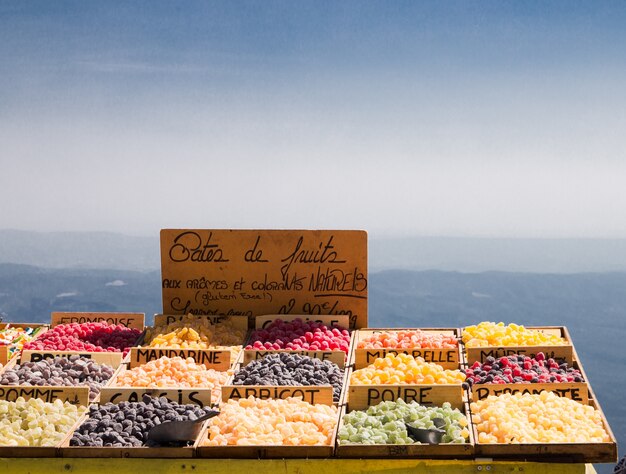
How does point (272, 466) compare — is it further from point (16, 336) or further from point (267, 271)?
point (16, 336)

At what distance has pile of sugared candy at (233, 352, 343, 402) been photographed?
5.47m

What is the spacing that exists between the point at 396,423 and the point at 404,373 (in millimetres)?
854

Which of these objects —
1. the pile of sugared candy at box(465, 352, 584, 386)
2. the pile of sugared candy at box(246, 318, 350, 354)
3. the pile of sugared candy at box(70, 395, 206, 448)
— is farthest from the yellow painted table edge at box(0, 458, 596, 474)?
the pile of sugared candy at box(246, 318, 350, 354)

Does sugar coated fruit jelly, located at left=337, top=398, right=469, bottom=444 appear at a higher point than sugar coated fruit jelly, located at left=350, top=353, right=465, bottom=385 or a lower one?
lower

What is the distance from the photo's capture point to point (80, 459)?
4609mm

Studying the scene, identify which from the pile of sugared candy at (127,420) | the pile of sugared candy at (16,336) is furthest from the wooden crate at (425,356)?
the pile of sugared candy at (16,336)

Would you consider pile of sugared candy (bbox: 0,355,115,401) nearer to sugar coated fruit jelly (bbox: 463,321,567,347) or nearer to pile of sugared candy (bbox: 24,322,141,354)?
pile of sugared candy (bbox: 24,322,141,354)

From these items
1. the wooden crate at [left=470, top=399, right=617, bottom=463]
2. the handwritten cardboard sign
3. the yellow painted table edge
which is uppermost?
the handwritten cardboard sign

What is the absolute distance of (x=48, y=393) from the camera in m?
5.39

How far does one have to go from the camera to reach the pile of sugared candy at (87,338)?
6535mm

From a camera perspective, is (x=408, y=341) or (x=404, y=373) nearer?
(x=404, y=373)

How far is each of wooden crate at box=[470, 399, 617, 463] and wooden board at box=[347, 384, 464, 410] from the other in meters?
0.68

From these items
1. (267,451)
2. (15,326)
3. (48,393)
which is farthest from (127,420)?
(15,326)

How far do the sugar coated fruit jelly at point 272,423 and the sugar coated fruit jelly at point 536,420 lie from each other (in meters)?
0.84
